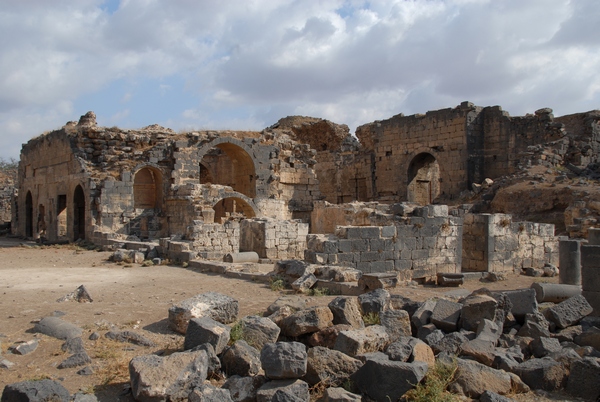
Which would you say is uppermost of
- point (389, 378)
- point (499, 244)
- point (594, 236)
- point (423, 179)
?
point (423, 179)

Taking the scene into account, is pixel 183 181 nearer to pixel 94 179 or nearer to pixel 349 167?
pixel 94 179

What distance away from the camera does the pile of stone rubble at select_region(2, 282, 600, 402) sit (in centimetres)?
473

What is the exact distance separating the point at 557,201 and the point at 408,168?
343 inches

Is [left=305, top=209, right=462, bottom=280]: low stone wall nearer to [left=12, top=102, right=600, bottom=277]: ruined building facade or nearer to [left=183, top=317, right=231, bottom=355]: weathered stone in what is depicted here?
[left=12, top=102, right=600, bottom=277]: ruined building facade

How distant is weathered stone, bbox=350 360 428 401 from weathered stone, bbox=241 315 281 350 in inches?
52.0

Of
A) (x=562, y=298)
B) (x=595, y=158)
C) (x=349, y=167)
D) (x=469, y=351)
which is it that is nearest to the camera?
(x=469, y=351)

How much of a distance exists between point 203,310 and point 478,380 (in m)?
3.38

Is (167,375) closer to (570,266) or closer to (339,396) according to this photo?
(339,396)

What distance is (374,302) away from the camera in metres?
6.69

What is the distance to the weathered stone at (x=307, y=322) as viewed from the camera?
5.96 meters

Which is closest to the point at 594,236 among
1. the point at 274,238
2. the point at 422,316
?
the point at 422,316

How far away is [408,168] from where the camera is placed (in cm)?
2595

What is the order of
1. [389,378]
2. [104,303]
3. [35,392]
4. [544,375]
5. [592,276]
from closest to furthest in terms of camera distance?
[35,392]
[389,378]
[544,375]
[592,276]
[104,303]

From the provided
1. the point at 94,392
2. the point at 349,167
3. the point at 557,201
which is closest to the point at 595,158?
the point at 557,201
